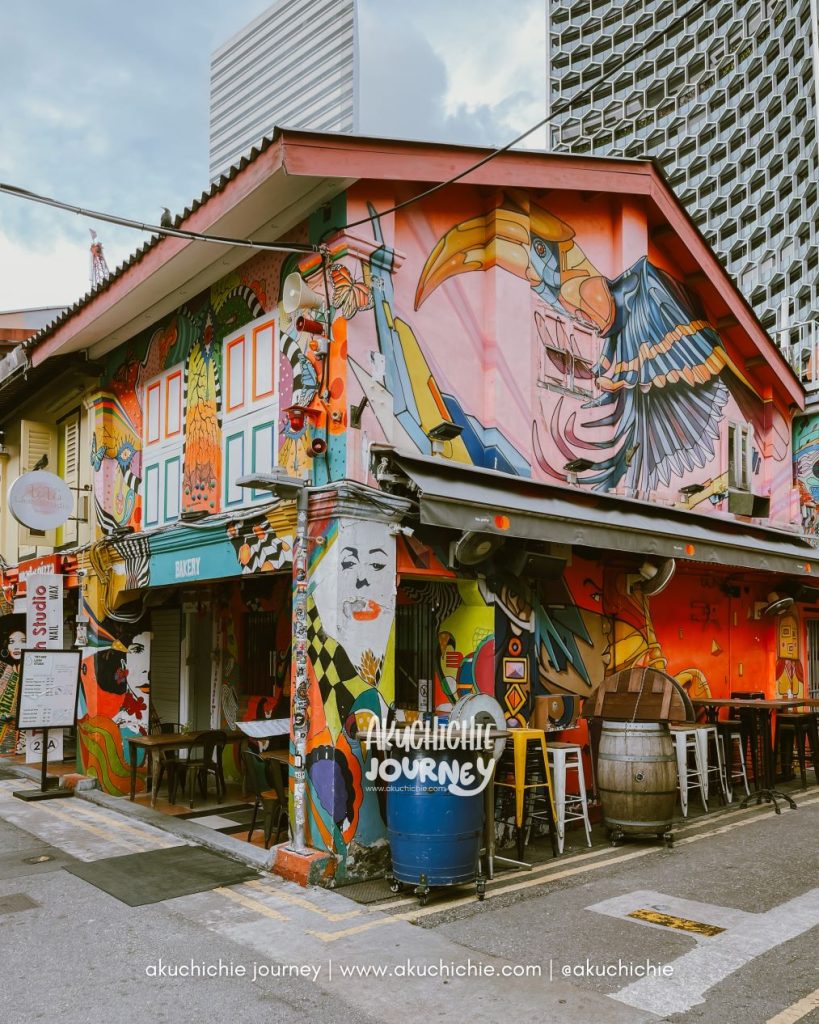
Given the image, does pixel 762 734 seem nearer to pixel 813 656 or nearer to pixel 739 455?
pixel 739 455

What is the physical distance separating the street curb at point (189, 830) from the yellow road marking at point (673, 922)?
2.92 m

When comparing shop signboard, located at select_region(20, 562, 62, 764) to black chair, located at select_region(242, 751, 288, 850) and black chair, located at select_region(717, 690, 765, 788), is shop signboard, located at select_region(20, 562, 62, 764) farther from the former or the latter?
black chair, located at select_region(717, 690, 765, 788)

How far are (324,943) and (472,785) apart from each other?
151 centimetres

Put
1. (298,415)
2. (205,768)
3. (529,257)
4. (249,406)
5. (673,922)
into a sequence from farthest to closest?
(205,768) → (529,257) → (249,406) → (298,415) → (673,922)

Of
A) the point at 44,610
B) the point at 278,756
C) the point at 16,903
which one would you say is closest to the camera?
the point at 16,903

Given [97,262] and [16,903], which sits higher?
[97,262]

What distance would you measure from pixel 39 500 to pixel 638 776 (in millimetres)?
7785

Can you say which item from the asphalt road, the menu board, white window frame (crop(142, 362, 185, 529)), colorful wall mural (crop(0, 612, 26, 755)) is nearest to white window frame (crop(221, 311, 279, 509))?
white window frame (crop(142, 362, 185, 529))

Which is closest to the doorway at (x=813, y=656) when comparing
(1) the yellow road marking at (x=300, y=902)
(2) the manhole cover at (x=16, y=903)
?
(1) the yellow road marking at (x=300, y=902)

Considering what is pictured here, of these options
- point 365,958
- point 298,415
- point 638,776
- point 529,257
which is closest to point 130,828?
point 365,958

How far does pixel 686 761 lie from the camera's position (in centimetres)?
970

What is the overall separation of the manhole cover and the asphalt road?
2cm

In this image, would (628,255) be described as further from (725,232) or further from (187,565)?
(725,232)

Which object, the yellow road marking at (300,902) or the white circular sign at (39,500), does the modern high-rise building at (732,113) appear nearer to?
the white circular sign at (39,500)
